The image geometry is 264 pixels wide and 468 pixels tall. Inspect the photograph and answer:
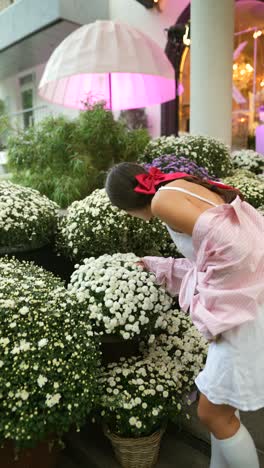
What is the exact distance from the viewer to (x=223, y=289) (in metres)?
1.76

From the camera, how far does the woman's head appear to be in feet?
6.13

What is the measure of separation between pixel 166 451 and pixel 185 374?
0.45m

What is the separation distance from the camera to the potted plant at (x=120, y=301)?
2.27 metres

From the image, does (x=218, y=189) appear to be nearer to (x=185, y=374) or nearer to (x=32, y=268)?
(x=185, y=374)

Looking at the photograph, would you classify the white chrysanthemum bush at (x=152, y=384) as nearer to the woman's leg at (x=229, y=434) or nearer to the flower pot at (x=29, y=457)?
the flower pot at (x=29, y=457)

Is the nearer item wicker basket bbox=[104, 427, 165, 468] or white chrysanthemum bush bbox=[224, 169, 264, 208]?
wicker basket bbox=[104, 427, 165, 468]

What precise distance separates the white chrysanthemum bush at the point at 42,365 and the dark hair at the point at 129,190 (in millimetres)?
690

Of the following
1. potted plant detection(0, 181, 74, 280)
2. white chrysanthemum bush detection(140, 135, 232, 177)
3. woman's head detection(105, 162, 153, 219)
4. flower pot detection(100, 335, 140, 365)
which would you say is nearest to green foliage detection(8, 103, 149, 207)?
white chrysanthemum bush detection(140, 135, 232, 177)

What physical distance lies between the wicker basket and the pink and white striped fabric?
85 cm

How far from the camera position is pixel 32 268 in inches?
112

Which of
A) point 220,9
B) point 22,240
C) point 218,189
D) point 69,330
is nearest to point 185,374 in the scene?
point 69,330

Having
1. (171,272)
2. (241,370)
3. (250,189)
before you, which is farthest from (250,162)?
(241,370)

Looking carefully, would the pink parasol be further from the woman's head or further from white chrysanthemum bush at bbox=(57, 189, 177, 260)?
the woman's head

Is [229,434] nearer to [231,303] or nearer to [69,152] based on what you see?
[231,303]
